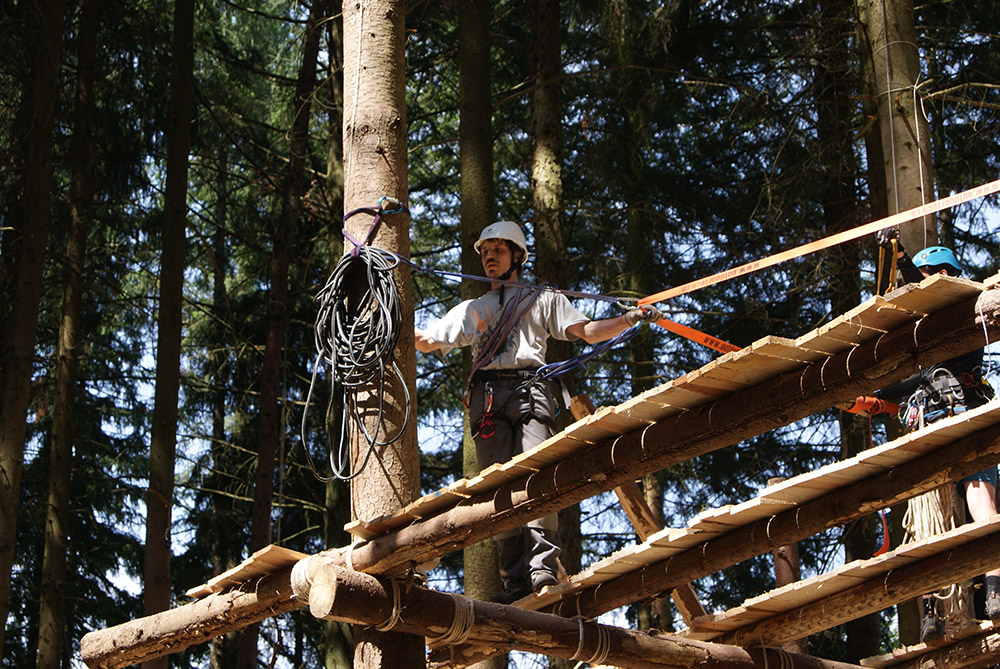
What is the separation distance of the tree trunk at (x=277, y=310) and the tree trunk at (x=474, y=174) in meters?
3.21

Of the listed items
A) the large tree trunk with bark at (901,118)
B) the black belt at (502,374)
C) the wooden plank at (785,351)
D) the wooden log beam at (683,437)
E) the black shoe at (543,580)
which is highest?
the large tree trunk with bark at (901,118)

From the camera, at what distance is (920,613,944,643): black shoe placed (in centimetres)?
572

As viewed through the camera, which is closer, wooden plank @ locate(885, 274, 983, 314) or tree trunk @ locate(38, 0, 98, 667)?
wooden plank @ locate(885, 274, 983, 314)

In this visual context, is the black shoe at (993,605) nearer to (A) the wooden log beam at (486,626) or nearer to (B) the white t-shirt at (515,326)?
(A) the wooden log beam at (486,626)

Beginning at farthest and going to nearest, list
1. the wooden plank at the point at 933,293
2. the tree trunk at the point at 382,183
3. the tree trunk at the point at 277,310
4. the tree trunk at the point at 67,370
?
the tree trunk at the point at 277,310 < the tree trunk at the point at 67,370 < the tree trunk at the point at 382,183 < the wooden plank at the point at 933,293

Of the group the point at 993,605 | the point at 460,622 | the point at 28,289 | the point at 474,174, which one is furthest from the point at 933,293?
the point at 28,289

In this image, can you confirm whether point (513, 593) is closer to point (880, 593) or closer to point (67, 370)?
point (880, 593)

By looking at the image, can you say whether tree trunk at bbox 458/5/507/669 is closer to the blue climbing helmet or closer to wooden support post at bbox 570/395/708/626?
wooden support post at bbox 570/395/708/626

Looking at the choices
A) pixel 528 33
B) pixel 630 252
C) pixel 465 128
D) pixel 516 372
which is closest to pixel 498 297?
pixel 516 372

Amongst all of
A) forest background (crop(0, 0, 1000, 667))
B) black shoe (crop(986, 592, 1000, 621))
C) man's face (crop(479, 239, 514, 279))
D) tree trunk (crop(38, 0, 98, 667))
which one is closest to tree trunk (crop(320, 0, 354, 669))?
forest background (crop(0, 0, 1000, 667))

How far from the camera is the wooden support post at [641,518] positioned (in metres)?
6.62

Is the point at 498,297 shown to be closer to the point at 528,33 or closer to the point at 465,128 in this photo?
the point at 465,128

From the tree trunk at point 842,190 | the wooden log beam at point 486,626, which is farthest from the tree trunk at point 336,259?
the wooden log beam at point 486,626

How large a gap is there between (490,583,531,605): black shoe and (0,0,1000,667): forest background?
2422mm
